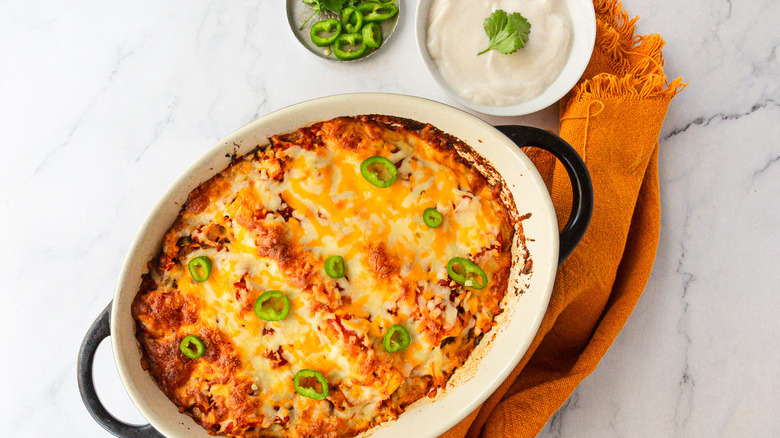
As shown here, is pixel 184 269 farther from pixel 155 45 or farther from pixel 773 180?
pixel 773 180

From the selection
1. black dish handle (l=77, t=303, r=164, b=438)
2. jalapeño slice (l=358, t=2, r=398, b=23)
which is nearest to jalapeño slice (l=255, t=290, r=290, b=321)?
black dish handle (l=77, t=303, r=164, b=438)

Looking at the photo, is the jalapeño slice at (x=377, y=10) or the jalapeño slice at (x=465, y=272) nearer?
→ the jalapeño slice at (x=465, y=272)

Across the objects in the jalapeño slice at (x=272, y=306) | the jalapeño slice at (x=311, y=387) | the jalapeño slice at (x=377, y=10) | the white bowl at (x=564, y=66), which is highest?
the jalapeño slice at (x=377, y=10)

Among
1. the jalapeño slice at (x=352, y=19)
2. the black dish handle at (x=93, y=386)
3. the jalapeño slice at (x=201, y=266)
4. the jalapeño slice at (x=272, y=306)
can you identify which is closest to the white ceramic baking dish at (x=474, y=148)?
the black dish handle at (x=93, y=386)

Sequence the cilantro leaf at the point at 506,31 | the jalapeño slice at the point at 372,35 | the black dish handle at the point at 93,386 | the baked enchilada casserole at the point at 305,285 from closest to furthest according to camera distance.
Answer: the black dish handle at the point at 93,386 < the baked enchilada casserole at the point at 305,285 < the cilantro leaf at the point at 506,31 < the jalapeño slice at the point at 372,35

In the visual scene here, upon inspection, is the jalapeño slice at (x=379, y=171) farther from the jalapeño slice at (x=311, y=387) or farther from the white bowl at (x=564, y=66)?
the jalapeño slice at (x=311, y=387)

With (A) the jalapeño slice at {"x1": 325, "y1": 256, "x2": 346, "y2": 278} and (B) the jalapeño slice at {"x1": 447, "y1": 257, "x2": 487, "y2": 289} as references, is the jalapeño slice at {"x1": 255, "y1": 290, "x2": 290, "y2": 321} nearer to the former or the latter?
(A) the jalapeño slice at {"x1": 325, "y1": 256, "x2": 346, "y2": 278}

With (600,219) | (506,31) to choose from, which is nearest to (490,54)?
(506,31)
